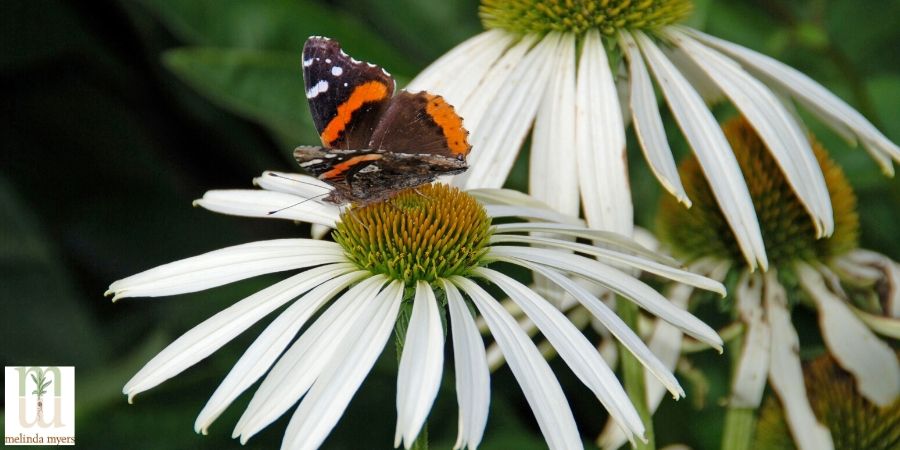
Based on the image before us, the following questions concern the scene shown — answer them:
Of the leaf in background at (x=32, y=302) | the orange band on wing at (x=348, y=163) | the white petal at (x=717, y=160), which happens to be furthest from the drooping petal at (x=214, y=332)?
the leaf in background at (x=32, y=302)

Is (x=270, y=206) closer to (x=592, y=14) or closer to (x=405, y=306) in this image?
(x=405, y=306)

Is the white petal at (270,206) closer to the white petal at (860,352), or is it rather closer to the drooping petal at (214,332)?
the drooping petal at (214,332)

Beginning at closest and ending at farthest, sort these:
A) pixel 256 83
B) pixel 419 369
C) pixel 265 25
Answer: pixel 419 369 < pixel 256 83 < pixel 265 25

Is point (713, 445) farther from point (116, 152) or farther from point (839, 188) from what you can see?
point (116, 152)

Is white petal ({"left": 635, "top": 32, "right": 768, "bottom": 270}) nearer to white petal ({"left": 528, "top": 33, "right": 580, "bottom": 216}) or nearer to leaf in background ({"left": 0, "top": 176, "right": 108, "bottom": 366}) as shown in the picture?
white petal ({"left": 528, "top": 33, "right": 580, "bottom": 216})

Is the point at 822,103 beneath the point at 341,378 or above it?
above

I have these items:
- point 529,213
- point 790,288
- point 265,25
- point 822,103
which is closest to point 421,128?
point 529,213

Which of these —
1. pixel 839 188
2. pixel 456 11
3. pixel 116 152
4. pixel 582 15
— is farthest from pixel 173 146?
pixel 839 188
